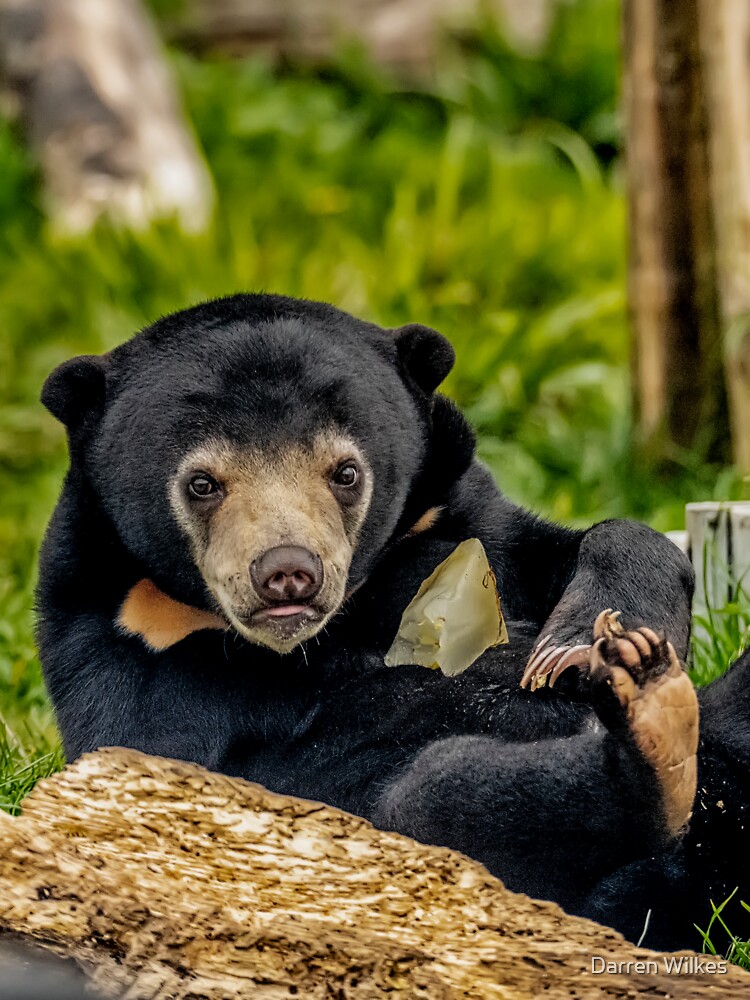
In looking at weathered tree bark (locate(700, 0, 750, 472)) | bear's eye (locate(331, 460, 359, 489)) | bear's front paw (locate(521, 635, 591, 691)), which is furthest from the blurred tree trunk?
bear's front paw (locate(521, 635, 591, 691))

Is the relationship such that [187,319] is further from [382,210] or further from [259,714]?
[382,210]

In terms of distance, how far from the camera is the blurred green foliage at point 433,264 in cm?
727

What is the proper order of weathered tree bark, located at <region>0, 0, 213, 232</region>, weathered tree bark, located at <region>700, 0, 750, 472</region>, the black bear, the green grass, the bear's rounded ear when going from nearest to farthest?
the black bear < the bear's rounded ear < weathered tree bark, located at <region>700, 0, 750, 472</region> < the green grass < weathered tree bark, located at <region>0, 0, 213, 232</region>

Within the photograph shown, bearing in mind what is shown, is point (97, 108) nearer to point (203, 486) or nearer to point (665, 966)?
point (203, 486)

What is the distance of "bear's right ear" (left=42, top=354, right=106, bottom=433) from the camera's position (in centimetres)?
356

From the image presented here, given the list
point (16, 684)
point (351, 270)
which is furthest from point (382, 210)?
point (16, 684)

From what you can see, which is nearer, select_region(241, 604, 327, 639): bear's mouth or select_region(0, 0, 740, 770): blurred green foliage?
select_region(241, 604, 327, 639): bear's mouth

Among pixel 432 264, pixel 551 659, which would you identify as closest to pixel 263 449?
pixel 551 659

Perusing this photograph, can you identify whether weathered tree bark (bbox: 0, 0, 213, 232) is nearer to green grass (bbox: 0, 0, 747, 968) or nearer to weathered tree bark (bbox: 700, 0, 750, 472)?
green grass (bbox: 0, 0, 747, 968)

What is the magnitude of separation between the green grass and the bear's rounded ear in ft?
6.30

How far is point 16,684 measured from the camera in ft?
16.4

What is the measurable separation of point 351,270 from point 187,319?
510cm

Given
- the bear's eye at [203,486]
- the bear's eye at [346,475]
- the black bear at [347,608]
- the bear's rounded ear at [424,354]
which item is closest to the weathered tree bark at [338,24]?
the bear's rounded ear at [424,354]

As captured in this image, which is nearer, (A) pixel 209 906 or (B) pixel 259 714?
(A) pixel 209 906
